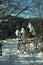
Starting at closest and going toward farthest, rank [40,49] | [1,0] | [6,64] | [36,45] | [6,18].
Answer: [1,0]
[6,18]
[6,64]
[40,49]
[36,45]

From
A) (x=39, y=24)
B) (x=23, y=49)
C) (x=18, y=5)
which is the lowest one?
(x=23, y=49)

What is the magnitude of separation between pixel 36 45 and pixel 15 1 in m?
Answer: 9.52

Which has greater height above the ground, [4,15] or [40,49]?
[4,15]

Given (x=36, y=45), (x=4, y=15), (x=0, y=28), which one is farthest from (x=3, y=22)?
(x=36, y=45)

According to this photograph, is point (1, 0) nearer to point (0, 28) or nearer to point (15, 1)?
point (15, 1)

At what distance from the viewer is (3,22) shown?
25.2 ft

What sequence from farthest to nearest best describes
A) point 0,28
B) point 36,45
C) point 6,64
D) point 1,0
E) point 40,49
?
1. point 36,45
2. point 40,49
3. point 6,64
4. point 0,28
5. point 1,0

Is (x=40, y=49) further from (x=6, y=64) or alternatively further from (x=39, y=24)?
(x=6, y=64)

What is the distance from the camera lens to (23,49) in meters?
15.9

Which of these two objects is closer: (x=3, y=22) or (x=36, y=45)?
(x=3, y=22)

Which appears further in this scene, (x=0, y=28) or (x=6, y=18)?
(x=0, y=28)

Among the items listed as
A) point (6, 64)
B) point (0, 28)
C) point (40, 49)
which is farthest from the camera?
point (40, 49)

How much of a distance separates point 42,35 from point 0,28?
24.0 feet

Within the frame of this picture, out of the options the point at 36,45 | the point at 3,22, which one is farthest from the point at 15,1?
the point at 36,45
